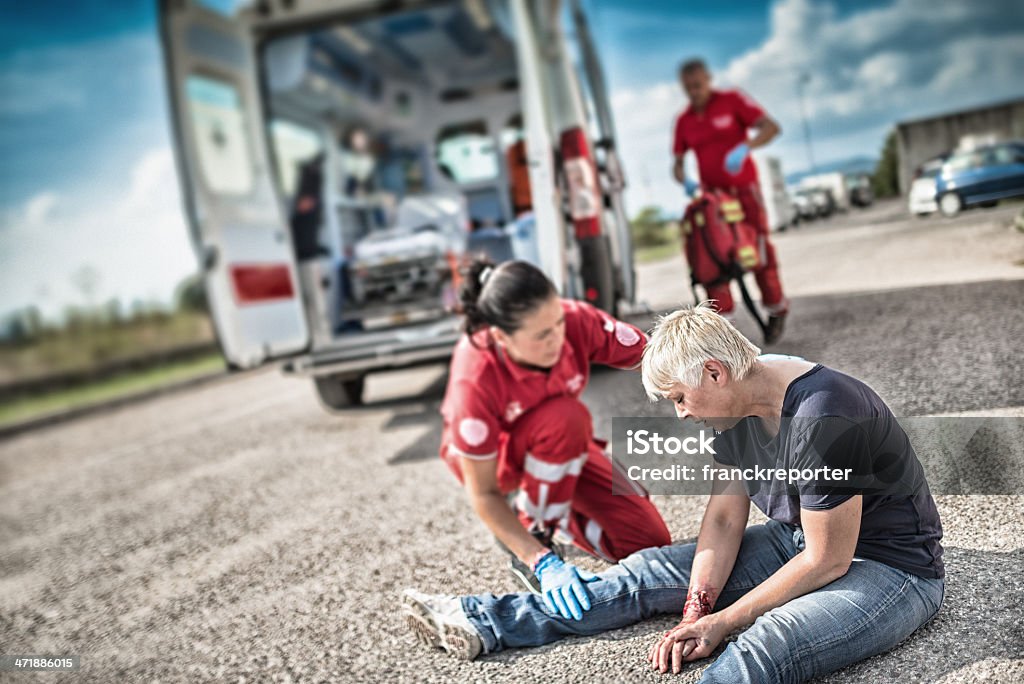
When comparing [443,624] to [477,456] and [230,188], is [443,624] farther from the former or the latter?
[230,188]

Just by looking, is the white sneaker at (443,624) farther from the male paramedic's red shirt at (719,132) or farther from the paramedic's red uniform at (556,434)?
the male paramedic's red shirt at (719,132)

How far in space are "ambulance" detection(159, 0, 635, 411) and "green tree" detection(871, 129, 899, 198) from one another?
1.17m

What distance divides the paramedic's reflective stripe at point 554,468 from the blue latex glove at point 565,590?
373 millimetres

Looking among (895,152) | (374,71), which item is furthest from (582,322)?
(374,71)

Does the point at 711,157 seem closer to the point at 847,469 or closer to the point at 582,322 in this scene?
the point at 582,322

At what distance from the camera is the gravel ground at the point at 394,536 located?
1846 millimetres

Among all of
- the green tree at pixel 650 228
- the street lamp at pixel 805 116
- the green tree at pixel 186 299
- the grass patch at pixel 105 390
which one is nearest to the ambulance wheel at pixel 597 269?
the green tree at pixel 650 228

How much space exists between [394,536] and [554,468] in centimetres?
93

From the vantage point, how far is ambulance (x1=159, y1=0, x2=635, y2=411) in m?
3.65

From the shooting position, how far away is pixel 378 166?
22.9 ft

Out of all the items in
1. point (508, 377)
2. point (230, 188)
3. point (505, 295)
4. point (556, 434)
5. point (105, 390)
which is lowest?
point (105, 390)

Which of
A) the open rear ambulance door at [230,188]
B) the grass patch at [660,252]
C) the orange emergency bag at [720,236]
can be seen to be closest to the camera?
A: the orange emergency bag at [720,236]

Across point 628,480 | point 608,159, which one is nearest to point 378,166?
point 608,159

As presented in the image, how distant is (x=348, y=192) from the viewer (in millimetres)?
6637
